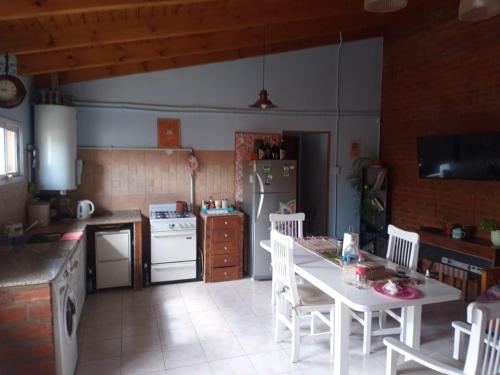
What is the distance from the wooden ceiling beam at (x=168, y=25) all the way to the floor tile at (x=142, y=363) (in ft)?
8.10

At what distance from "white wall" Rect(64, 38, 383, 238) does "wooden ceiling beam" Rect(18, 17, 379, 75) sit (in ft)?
2.54

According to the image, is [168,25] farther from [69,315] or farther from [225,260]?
[225,260]

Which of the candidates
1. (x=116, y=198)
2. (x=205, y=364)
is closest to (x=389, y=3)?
(x=205, y=364)

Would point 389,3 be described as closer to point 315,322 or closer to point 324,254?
point 324,254

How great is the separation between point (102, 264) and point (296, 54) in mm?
3699

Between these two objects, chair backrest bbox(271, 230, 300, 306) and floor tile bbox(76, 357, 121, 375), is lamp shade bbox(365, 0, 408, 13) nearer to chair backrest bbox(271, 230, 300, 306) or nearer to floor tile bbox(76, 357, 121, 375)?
chair backrest bbox(271, 230, 300, 306)

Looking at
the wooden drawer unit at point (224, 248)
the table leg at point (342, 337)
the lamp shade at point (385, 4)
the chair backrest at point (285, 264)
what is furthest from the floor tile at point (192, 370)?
the lamp shade at point (385, 4)

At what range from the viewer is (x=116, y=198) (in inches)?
177

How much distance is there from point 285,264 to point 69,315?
1.55 meters

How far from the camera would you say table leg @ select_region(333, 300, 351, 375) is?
90.7 inches

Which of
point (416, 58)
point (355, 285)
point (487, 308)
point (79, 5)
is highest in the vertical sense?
point (416, 58)

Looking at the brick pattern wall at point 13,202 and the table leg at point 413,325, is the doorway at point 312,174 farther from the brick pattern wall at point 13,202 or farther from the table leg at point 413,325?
the brick pattern wall at point 13,202

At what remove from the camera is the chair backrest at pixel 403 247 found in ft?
9.18

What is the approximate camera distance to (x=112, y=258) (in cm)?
407
